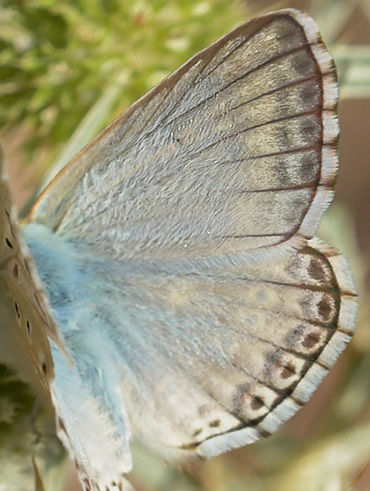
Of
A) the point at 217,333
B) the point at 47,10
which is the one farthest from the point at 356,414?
the point at 47,10

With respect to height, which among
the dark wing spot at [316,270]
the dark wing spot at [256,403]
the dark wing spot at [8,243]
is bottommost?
the dark wing spot at [256,403]

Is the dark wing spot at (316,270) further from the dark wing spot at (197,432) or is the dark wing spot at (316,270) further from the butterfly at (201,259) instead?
the dark wing spot at (197,432)

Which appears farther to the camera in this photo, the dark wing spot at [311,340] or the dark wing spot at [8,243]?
the dark wing spot at [311,340]

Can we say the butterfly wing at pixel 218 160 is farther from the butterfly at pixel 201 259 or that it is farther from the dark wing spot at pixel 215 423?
the dark wing spot at pixel 215 423

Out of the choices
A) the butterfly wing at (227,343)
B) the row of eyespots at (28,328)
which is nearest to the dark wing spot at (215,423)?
the butterfly wing at (227,343)

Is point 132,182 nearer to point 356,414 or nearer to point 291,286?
point 291,286

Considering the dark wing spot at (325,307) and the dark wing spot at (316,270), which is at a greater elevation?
the dark wing spot at (316,270)

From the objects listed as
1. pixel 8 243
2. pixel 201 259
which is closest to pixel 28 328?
pixel 8 243
